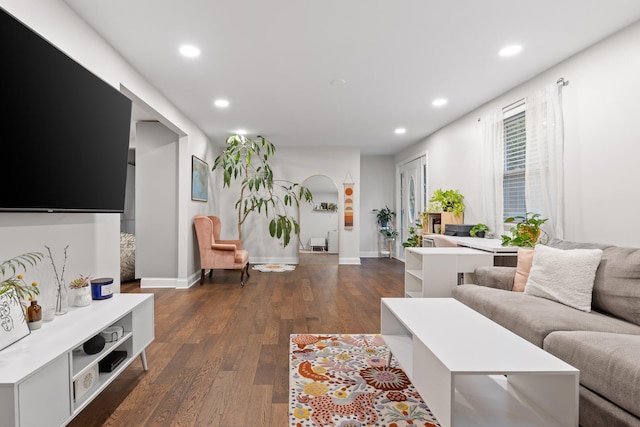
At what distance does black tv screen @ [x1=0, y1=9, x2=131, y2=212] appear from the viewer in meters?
1.53

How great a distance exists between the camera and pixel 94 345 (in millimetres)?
1729

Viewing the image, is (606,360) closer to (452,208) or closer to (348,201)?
(452,208)

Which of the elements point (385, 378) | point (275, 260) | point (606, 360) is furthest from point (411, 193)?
point (606, 360)

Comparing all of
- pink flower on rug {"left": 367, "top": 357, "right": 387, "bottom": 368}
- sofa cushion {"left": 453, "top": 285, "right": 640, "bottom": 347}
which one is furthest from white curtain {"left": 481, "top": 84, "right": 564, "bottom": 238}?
pink flower on rug {"left": 367, "top": 357, "right": 387, "bottom": 368}

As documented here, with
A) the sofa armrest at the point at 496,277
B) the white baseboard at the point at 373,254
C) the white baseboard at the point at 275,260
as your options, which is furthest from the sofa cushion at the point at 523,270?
the white baseboard at the point at 373,254

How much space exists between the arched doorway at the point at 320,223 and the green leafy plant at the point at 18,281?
4979 mm

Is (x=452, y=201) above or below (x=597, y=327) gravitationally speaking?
above

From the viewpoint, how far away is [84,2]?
84.5 inches

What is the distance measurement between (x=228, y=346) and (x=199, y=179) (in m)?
3.22

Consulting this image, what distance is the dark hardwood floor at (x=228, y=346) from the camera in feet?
5.86

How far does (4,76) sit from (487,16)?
9.13ft

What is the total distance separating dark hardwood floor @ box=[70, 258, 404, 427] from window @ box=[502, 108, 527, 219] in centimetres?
173

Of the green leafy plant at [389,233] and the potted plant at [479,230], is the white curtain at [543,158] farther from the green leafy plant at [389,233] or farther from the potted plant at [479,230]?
the green leafy plant at [389,233]

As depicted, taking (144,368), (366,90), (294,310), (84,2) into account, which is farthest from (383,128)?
(144,368)
